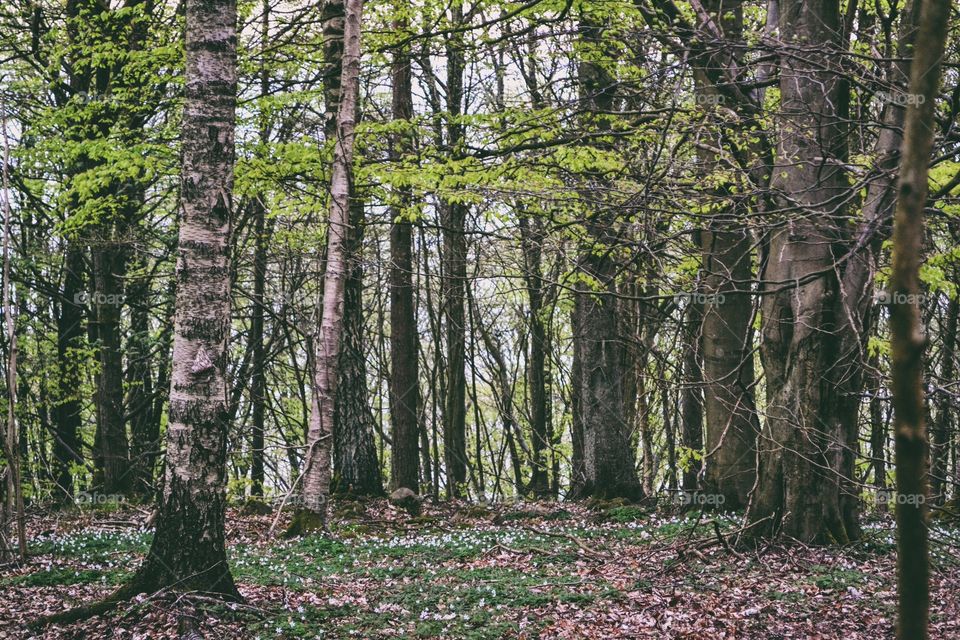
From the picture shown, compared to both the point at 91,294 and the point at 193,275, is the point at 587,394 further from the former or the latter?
the point at 91,294

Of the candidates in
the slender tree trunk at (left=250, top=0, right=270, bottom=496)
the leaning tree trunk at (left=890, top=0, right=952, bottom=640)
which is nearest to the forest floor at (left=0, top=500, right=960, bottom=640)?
the leaning tree trunk at (left=890, top=0, right=952, bottom=640)

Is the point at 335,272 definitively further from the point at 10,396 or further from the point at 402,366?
the point at 402,366

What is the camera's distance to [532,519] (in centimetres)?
1326

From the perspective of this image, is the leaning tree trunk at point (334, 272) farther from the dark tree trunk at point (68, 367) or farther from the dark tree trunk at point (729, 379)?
the dark tree trunk at point (68, 367)

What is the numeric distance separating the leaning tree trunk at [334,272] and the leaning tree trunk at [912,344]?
398 inches

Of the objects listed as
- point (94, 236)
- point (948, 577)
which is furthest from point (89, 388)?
point (948, 577)

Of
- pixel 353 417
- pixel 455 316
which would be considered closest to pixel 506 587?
pixel 353 417

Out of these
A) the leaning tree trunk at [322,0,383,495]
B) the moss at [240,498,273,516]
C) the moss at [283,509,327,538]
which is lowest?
the moss at [240,498,273,516]

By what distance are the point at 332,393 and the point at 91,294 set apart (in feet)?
31.0

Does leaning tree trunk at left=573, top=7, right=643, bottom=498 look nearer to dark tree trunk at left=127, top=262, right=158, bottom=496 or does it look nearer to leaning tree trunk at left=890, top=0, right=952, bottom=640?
dark tree trunk at left=127, top=262, right=158, bottom=496

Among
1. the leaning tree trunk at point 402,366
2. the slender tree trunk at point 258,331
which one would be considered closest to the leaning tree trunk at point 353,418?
the leaning tree trunk at point 402,366

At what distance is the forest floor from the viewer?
6.31m

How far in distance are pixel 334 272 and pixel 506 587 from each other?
214 inches

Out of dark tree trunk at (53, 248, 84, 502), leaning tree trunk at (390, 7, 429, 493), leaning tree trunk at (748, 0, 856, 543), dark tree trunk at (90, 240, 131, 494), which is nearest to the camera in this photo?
leaning tree trunk at (748, 0, 856, 543)
